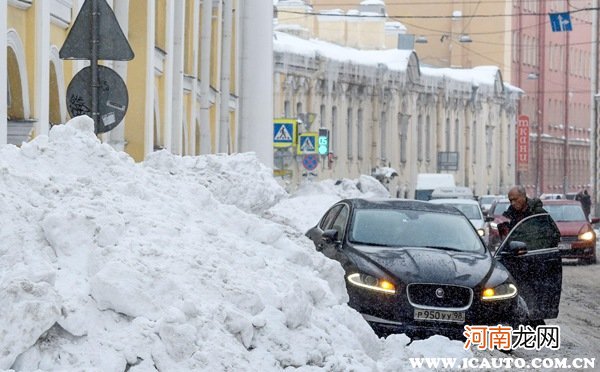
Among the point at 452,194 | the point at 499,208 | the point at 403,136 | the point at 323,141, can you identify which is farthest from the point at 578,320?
the point at 403,136

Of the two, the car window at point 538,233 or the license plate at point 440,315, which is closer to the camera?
the license plate at point 440,315

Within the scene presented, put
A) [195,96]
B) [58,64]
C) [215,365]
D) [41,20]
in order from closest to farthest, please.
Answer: [215,365], [41,20], [58,64], [195,96]

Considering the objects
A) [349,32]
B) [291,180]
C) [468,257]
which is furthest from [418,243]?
[349,32]

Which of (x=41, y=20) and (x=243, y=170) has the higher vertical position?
(x=41, y=20)

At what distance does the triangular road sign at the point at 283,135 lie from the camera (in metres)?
36.2

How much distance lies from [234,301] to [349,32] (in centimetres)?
6300

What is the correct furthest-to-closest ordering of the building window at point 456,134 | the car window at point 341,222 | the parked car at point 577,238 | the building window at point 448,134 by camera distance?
1. the building window at point 456,134
2. the building window at point 448,134
3. the parked car at point 577,238
4. the car window at point 341,222

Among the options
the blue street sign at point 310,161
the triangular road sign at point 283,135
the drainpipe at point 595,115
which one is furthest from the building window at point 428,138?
the triangular road sign at point 283,135

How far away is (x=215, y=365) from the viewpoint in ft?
26.6

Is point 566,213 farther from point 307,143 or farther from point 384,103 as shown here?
point 384,103

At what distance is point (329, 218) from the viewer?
16.6 metres

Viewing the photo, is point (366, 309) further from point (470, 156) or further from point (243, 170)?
point (470, 156)

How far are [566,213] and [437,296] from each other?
20613mm

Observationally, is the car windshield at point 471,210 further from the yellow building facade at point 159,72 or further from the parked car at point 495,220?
the yellow building facade at point 159,72
